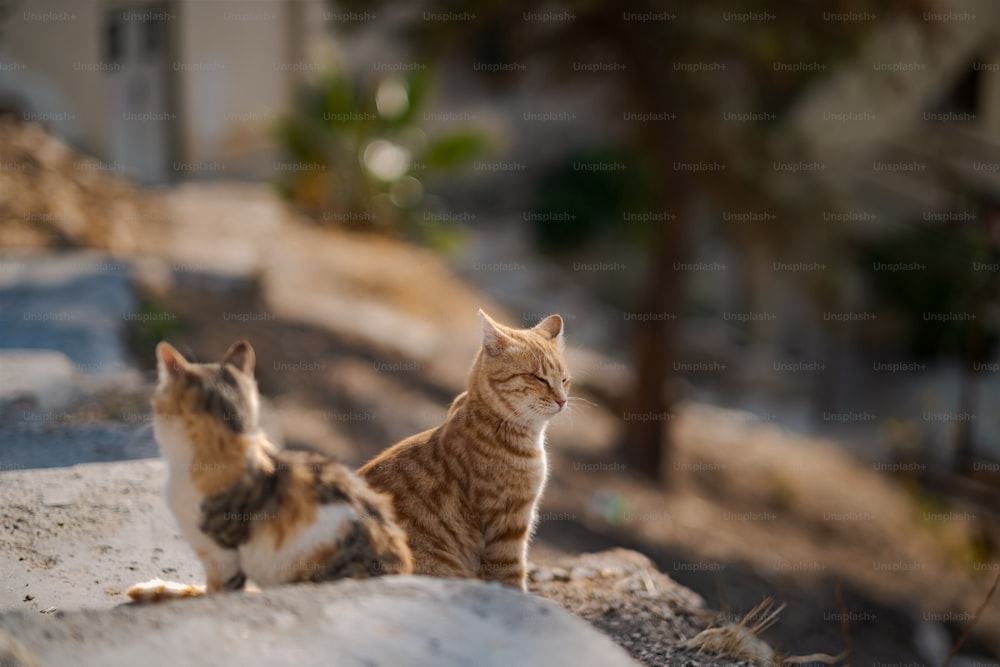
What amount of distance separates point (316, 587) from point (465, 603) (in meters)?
0.39

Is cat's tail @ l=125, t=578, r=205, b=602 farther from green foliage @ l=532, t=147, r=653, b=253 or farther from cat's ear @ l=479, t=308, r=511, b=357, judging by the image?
green foliage @ l=532, t=147, r=653, b=253

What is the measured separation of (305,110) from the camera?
13.9m

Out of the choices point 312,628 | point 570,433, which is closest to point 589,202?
point 570,433

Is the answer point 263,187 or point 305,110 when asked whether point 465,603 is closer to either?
point 305,110

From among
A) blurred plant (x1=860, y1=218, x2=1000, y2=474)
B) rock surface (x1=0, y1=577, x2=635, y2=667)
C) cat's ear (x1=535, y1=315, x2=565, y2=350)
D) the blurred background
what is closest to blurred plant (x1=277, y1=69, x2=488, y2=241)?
the blurred background

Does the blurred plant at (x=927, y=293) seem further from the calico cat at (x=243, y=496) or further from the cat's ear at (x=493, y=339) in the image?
the calico cat at (x=243, y=496)

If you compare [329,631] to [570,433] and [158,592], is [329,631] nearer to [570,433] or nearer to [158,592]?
[158,592]

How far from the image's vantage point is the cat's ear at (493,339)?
3.46 meters

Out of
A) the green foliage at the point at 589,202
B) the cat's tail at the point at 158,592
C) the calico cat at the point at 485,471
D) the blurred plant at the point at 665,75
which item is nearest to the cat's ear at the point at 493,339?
the calico cat at the point at 485,471

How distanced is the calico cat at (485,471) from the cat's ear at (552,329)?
204mm

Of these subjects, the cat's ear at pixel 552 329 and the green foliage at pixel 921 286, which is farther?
the green foliage at pixel 921 286

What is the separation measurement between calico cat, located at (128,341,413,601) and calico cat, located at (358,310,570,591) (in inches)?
18.5

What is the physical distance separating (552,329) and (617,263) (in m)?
14.6

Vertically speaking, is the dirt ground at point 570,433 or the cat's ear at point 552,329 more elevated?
the cat's ear at point 552,329
